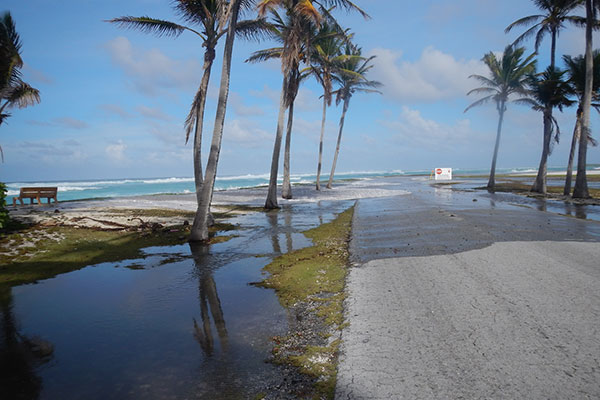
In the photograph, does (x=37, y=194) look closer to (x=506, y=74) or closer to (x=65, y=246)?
(x=65, y=246)

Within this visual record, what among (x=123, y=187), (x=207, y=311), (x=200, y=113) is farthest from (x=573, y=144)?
(x=123, y=187)

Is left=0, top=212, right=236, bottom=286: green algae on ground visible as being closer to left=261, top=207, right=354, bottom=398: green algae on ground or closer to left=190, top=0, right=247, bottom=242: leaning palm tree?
left=190, top=0, right=247, bottom=242: leaning palm tree

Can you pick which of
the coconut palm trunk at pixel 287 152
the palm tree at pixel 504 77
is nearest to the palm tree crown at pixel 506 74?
the palm tree at pixel 504 77

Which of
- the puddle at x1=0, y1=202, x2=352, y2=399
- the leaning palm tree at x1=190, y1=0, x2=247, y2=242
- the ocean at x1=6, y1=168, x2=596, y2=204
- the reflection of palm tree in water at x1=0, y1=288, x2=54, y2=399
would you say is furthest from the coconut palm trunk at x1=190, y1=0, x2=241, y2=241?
the ocean at x1=6, y1=168, x2=596, y2=204

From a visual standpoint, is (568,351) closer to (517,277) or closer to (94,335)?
(517,277)

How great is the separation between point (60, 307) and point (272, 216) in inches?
420

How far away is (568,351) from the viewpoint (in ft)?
9.80

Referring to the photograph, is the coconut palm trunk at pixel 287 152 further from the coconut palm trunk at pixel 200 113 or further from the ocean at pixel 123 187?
the ocean at pixel 123 187

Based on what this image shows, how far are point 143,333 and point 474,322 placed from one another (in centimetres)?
392

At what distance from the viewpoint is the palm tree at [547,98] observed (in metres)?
23.6

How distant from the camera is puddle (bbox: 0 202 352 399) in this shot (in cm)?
292

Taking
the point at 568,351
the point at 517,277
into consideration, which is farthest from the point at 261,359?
the point at 517,277

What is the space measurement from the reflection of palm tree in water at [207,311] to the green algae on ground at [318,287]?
763 mm

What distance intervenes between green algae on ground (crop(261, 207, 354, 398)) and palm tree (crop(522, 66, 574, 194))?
22598 mm
